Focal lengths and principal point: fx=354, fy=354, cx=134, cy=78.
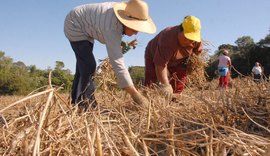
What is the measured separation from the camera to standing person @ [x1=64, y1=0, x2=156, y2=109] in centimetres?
211

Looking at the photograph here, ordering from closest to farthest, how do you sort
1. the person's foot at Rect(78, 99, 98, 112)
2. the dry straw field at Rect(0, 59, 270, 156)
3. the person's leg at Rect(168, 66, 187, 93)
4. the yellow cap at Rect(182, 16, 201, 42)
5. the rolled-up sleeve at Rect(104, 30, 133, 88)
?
the dry straw field at Rect(0, 59, 270, 156) → the person's foot at Rect(78, 99, 98, 112) → the rolled-up sleeve at Rect(104, 30, 133, 88) → the yellow cap at Rect(182, 16, 201, 42) → the person's leg at Rect(168, 66, 187, 93)

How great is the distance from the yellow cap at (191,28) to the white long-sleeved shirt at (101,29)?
0.49m

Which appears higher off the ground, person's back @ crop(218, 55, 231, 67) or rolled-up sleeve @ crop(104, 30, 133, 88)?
person's back @ crop(218, 55, 231, 67)

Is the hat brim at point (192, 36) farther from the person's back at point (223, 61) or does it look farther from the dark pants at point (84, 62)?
the person's back at point (223, 61)

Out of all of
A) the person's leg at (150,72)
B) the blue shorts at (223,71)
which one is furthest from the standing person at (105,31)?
the blue shorts at (223,71)

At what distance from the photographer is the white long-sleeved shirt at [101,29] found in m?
2.11

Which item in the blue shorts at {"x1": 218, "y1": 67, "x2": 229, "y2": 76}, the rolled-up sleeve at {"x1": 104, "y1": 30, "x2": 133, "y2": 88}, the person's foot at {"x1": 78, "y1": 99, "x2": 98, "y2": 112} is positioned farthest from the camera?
the blue shorts at {"x1": 218, "y1": 67, "x2": 229, "y2": 76}

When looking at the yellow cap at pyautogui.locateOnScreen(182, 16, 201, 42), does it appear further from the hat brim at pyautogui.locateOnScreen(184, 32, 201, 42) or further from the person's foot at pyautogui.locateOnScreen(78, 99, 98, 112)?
the person's foot at pyautogui.locateOnScreen(78, 99, 98, 112)

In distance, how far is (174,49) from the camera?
2529 millimetres

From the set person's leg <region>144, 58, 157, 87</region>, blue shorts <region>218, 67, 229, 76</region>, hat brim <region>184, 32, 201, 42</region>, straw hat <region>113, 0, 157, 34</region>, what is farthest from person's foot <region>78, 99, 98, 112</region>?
blue shorts <region>218, 67, 229, 76</region>

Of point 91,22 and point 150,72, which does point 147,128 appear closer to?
point 91,22

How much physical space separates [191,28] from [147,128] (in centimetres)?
146

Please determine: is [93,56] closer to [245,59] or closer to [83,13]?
[83,13]

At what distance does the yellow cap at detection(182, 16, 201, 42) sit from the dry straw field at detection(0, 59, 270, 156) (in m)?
0.63
